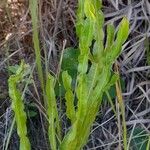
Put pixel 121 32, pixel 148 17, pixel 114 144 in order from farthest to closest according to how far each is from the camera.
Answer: pixel 148 17 → pixel 114 144 → pixel 121 32

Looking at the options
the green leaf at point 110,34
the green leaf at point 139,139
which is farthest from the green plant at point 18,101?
the green leaf at point 139,139

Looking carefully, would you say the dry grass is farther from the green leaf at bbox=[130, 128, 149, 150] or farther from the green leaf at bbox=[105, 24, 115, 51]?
the green leaf at bbox=[105, 24, 115, 51]

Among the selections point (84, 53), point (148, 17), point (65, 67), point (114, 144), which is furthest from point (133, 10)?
point (84, 53)

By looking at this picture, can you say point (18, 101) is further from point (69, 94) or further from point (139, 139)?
point (139, 139)

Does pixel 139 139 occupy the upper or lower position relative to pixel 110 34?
lower

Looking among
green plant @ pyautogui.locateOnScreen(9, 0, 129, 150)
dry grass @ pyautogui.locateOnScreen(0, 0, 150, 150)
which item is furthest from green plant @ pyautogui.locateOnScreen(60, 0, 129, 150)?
dry grass @ pyautogui.locateOnScreen(0, 0, 150, 150)

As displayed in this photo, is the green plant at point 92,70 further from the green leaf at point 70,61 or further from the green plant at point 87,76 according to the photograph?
the green leaf at point 70,61

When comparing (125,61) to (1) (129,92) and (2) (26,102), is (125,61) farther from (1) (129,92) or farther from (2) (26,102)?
(2) (26,102)

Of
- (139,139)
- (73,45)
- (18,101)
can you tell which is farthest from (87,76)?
(73,45)
